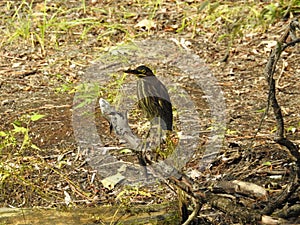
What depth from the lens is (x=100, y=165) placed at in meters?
4.16

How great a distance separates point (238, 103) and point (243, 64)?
30.6 inches

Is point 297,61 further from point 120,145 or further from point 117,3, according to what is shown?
point 117,3

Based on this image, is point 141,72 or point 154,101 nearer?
point 154,101

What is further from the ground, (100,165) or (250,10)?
(250,10)

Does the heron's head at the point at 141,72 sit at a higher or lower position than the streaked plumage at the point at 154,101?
higher

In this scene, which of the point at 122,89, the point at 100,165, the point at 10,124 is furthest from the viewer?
the point at 122,89

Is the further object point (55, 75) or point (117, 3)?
point (117, 3)

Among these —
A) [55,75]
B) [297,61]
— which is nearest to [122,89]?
[55,75]

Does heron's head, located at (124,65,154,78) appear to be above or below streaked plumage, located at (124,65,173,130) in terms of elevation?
above

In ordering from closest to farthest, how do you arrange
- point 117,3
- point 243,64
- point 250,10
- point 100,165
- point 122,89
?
point 100,165
point 122,89
point 243,64
point 250,10
point 117,3

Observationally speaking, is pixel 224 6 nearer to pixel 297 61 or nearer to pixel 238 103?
pixel 297 61

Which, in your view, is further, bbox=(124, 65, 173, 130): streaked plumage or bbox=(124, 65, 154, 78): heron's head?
bbox=(124, 65, 154, 78): heron's head

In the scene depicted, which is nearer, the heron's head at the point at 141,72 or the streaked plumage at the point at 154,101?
the streaked plumage at the point at 154,101

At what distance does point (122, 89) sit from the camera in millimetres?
5160
